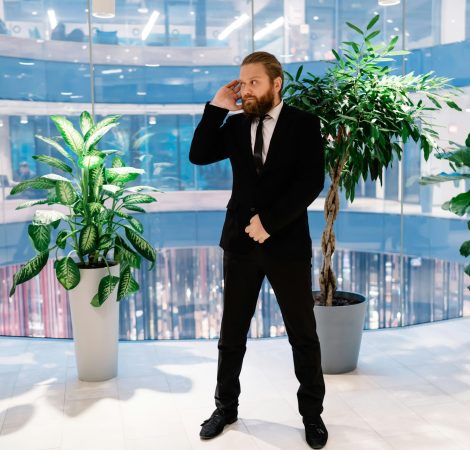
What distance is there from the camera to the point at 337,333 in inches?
132

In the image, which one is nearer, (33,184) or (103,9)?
(33,184)

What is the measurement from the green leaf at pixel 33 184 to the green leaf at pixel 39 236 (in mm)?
202

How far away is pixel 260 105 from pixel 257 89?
68 mm

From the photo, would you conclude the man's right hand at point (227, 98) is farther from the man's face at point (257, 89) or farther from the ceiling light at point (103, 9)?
the ceiling light at point (103, 9)

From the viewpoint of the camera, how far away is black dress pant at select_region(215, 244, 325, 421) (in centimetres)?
252

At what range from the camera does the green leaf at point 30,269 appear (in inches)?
124

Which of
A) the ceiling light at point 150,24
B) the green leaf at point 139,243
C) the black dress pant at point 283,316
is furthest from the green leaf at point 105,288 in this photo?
the ceiling light at point 150,24

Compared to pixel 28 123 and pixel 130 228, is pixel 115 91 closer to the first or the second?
pixel 28 123

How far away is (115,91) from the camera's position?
401 cm

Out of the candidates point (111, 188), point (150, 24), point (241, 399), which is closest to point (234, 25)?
point (150, 24)

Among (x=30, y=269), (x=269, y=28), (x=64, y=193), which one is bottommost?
(x=30, y=269)

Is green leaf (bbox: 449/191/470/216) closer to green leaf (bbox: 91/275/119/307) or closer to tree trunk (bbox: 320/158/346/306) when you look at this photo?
tree trunk (bbox: 320/158/346/306)

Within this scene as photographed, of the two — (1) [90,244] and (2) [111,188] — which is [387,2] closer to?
(2) [111,188]

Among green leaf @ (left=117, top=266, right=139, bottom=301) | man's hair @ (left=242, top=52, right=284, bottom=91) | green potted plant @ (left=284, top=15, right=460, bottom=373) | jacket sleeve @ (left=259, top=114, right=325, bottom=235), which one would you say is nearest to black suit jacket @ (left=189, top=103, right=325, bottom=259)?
jacket sleeve @ (left=259, top=114, right=325, bottom=235)
